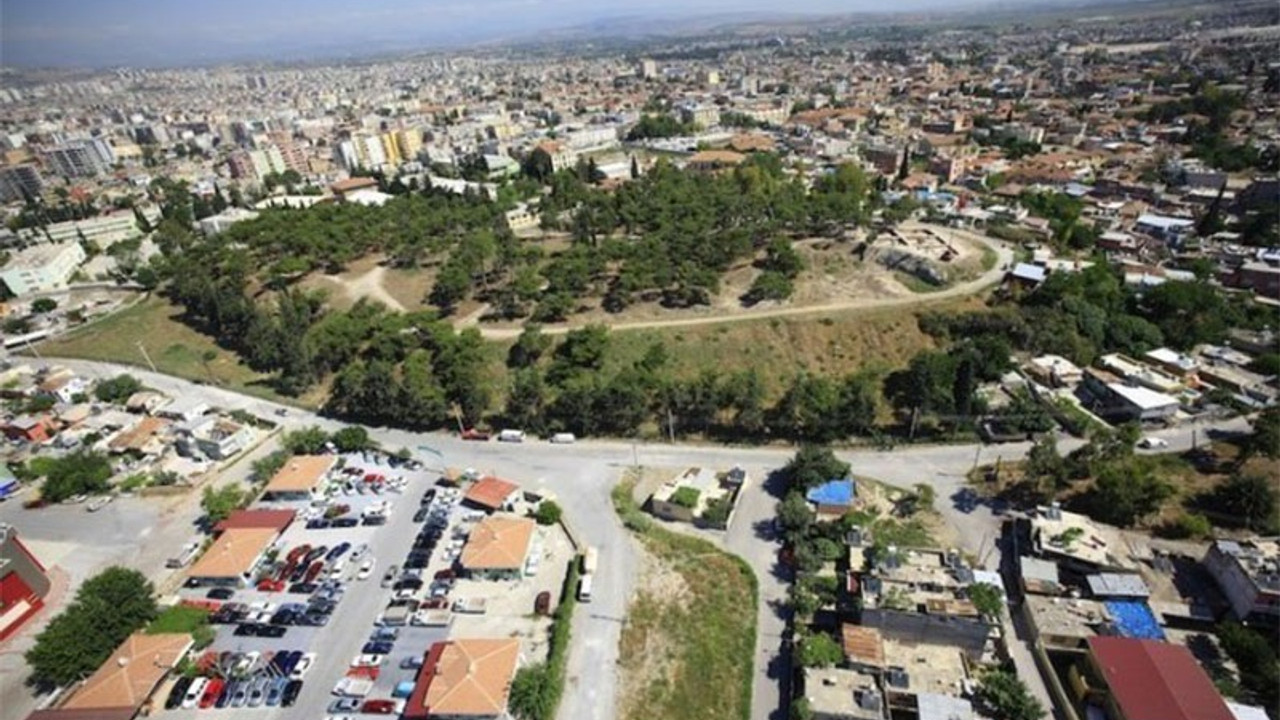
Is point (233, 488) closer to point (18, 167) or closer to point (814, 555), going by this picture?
point (814, 555)

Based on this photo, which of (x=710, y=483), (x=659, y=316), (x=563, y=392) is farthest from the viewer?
(x=659, y=316)

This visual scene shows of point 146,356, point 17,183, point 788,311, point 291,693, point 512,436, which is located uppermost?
point 17,183

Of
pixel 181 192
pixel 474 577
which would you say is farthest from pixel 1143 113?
pixel 181 192

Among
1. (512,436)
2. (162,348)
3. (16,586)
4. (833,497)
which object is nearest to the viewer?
(16,586)

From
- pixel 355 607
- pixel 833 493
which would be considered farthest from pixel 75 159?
pixel 833 493

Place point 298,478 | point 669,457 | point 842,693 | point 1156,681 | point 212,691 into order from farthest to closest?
1. point 669,457
2. point 298,478
3. point 212,691
4. point 842,693
5. point 1156,681

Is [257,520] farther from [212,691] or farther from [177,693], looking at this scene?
[212,691]

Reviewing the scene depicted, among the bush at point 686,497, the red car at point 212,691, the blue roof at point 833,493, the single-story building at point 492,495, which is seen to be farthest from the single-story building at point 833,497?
the red car at point 212,691

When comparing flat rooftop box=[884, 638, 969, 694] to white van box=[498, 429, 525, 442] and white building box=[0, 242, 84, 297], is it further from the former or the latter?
white building box=[0, 242, 84, 297]
